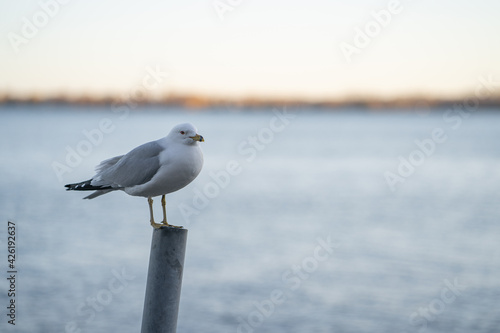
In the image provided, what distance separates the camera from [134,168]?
18.7ft

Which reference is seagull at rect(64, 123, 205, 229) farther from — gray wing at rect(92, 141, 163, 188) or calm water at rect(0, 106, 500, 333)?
calm water at rect(0, 106, 500, 333)

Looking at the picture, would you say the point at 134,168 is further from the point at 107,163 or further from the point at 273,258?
the point at 273,258

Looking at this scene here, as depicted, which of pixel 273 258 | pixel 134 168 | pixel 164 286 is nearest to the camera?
pixel 164 286

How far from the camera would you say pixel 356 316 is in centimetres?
1579

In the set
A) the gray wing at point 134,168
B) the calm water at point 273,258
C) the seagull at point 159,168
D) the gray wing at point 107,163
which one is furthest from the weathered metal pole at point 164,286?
the calm water at point 273,258

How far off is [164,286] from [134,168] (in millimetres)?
1524

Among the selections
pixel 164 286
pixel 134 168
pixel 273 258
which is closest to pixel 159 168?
pixel 134 168

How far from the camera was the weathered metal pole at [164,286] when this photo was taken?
4.47 m

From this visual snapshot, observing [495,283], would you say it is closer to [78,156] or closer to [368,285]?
[368,285]

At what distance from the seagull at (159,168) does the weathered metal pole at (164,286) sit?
0.92m

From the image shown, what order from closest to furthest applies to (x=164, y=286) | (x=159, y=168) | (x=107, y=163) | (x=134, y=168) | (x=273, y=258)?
1. (x=164, y=286)
2. (x=159, y=168)
3. (x=134, y=168)
4. (x=107, y=163)
5. (x=273, y=258)

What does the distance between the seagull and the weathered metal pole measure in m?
0.92

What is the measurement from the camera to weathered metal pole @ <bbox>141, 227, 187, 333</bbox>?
4.47 m

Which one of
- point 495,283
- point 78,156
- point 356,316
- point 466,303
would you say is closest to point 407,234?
point 495,283
